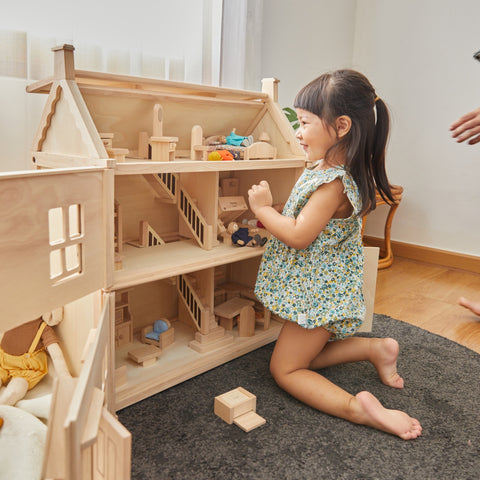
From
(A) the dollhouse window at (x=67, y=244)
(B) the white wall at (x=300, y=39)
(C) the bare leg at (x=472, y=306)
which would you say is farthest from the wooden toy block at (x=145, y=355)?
(B) the white wall at (x=300, y=39)

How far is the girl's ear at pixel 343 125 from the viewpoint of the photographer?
1.07 m


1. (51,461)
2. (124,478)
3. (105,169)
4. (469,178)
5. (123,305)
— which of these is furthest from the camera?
(469,178)

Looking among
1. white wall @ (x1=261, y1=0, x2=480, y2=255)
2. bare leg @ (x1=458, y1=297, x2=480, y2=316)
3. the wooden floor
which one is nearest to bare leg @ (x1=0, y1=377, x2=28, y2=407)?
the wooden floor

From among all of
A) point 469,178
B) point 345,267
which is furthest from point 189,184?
point 469,178

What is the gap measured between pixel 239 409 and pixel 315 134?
2.08 feet

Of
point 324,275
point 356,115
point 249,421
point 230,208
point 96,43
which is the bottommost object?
point 249,421

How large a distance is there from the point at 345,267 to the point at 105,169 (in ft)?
1.96

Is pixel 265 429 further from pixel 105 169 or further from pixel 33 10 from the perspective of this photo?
pixel 33 10

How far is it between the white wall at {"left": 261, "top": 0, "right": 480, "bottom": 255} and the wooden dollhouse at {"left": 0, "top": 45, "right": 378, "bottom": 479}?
→ 792mm

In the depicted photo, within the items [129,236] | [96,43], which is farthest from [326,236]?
[96,43]

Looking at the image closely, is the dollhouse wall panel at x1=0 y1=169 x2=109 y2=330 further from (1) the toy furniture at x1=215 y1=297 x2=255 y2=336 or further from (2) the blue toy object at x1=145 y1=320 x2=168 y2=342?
(1) the toy furniture at x1=215 y1=297 x2=255 y2=336

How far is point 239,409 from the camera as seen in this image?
1.00m

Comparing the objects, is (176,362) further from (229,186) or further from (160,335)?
(229,186)

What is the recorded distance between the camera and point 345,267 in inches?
44.4
